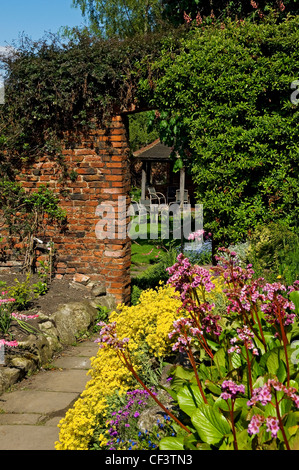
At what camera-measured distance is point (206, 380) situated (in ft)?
7.80

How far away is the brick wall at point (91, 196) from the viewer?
20.1ft

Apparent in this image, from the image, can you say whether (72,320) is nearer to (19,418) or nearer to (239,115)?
(19,418)

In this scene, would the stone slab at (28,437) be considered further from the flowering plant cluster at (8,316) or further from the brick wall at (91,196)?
the brick wall at (91,196)

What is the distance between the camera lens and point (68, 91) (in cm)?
613

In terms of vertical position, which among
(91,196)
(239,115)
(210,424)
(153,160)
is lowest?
(210,424)

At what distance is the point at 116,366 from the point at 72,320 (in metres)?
2.19

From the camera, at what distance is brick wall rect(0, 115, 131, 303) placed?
614 centimetres

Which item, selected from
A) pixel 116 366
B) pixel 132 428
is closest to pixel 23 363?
pixel 116 366

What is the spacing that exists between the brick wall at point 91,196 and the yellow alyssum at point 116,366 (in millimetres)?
2000

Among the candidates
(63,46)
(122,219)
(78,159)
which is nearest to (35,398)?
(122,219)

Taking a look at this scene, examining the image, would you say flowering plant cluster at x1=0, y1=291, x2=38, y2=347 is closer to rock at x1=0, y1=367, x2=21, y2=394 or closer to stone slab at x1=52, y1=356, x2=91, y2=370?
rock at x1=0, y1=367, x2=21, y2=394

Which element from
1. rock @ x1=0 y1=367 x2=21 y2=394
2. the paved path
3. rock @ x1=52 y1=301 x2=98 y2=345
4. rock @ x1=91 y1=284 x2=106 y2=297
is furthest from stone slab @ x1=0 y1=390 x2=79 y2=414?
rock @ x1=91 y1=284 x2=106 y2=297

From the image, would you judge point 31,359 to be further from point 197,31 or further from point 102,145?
point 197,31

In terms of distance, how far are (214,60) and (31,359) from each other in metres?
3.81
